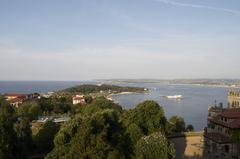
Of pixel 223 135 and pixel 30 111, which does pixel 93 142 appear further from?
pixel 30 111

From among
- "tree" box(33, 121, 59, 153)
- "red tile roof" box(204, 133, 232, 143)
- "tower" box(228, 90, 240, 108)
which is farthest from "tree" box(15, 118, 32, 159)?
"tower" box(228, 90, 240, 108)

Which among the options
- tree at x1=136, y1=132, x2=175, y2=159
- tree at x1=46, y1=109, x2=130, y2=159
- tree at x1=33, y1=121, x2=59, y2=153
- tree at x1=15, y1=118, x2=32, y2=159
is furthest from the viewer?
tree at x1=33, y1=121, x2=59, y2=153

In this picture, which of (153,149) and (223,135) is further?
(223,135)

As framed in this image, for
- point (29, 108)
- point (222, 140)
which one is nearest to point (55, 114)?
point (29, 108)

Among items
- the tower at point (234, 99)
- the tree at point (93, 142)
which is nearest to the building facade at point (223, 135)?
the tree at point (93, 142)

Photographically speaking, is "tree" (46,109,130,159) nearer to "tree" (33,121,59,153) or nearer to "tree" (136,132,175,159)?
"tree" (136,132,175,159)

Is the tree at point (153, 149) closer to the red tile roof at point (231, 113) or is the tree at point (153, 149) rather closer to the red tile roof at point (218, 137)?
the red tile roof at point (218, 137)

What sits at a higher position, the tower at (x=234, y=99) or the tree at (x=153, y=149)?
the tower at (x=234, y=99)

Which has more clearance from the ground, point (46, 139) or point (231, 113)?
point (231, 113)

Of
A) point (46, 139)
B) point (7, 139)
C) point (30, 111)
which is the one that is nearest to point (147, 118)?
point (46, 139)

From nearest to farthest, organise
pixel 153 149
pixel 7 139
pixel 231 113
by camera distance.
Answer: pixel 153 149 < pixel 7 139 < pixel 231 113

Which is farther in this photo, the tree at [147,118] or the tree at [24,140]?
the tree at [147,118]

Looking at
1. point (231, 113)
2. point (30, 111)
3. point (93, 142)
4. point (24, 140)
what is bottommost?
point (30, 111)
